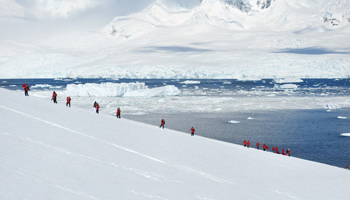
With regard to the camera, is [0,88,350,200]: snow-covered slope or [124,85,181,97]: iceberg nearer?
[0,88,350,200]: snow-covered slope

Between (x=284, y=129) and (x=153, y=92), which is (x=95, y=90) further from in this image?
(x=284, y=129)

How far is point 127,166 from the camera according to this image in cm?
1031

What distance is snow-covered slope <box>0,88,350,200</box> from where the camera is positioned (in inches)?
319

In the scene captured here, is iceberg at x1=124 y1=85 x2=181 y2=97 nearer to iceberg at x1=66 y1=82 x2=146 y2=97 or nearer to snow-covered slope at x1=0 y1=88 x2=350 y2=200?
iceberg at x1=66 y1=82 x2=146 y2=97

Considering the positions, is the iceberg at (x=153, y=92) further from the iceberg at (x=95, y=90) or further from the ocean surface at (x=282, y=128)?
the ocean surface at (x=282, y=128)

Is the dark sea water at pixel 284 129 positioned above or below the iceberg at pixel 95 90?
below

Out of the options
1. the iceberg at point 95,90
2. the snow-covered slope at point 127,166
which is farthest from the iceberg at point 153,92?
the snow-covered slope at point 127,166

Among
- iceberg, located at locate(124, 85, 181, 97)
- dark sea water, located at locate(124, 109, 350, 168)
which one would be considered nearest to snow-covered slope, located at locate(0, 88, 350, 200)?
dark sea water, located at locate(124, 109, 350, 168)

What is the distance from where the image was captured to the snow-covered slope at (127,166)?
811 centimetres

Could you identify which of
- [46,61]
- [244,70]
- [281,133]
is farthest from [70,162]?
[46,61]

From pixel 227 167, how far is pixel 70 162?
593cm

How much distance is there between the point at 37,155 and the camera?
9461 millimetres

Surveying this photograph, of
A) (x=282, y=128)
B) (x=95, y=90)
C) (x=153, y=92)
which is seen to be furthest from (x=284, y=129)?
(x=95, y=90)

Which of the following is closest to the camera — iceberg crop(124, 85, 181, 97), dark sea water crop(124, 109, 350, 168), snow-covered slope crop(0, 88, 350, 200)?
snow-covered slope crop(0, 88, 350, 200)
